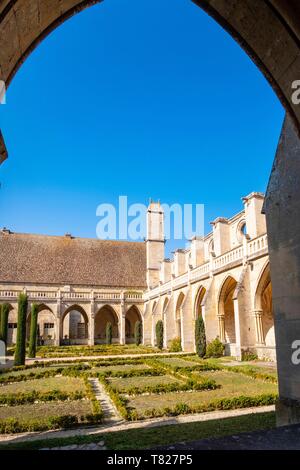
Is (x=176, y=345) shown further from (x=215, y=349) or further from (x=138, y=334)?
(x=138, y=334)

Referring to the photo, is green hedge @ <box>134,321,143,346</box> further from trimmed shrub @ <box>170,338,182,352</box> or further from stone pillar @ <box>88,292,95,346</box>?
trimmed shrub @ <box>170,338,182,352</box>

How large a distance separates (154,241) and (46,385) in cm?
3039

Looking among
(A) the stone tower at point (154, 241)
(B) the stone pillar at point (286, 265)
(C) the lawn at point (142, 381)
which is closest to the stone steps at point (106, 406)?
(C) the lawn at point (142, 381)

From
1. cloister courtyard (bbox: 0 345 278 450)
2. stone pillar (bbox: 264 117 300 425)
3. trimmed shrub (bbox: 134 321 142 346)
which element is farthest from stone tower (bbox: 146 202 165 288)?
stone pillar (bbox: 264 117 300 425)

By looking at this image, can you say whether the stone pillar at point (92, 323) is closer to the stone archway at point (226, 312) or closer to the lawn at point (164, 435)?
the stone archway at point (226, 312)

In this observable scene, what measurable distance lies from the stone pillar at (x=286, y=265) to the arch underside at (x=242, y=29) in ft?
4.12

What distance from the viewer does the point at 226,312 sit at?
2298cm

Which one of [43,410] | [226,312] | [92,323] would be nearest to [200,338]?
[226,312]

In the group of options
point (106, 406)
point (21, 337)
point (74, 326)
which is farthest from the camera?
point (74, 326)

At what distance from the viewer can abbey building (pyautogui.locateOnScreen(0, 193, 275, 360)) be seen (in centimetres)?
1891

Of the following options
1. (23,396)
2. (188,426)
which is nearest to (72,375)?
(23,396)

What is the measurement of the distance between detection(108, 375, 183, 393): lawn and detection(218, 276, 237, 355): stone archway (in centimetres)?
862

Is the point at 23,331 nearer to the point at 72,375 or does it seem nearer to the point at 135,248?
the point at 72,375

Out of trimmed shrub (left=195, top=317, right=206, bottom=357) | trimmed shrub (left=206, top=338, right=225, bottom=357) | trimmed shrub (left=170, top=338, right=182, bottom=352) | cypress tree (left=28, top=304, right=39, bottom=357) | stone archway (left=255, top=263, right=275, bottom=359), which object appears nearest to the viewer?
stone archway (left=255, top=263, right=275, bottom=359)
